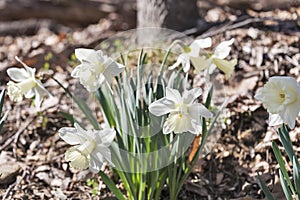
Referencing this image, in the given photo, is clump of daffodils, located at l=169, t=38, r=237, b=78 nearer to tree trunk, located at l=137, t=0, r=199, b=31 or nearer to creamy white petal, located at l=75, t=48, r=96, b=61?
creamy white petal, located at l=75, t=48, r=96, b=61

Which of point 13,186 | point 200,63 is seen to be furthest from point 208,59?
point 13,186

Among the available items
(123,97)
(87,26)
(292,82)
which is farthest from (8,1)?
(292,82)

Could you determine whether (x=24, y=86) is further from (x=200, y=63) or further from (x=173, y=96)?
(x=200, y=63)

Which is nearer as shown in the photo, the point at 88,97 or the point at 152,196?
the point at 152,196

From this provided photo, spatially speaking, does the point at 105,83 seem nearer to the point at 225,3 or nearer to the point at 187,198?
the point at 187,198

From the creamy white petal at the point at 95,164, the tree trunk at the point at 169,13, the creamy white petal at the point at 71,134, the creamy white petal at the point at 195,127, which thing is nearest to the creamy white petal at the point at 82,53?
the creamy white petal at the point at 71,134

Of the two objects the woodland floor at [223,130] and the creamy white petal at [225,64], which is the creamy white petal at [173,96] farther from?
the woodland floor at [223,130]

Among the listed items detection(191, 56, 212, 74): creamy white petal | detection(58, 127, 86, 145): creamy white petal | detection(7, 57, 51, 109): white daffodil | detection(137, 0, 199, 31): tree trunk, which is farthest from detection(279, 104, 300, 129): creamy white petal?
detection(137, 0, 199, 31): tree trunk
